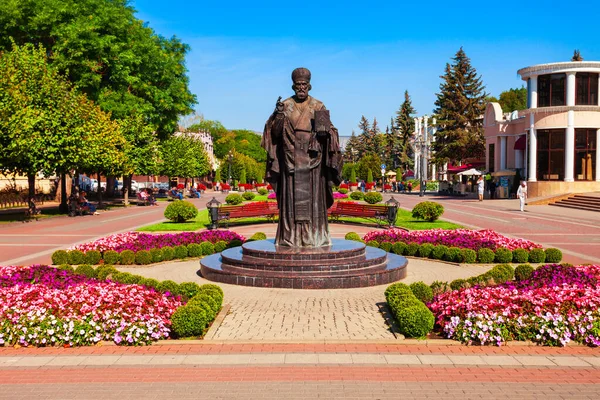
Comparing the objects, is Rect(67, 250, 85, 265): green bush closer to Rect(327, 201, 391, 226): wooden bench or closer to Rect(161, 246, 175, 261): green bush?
Rect(161, 246, 175, 261): green bush

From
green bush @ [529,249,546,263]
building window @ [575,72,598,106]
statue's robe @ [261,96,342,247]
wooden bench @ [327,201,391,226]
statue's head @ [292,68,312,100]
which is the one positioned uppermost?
building window @ [575,72,598,106]

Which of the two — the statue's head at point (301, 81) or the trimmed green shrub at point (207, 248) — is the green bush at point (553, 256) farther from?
the trimmed green shrub at point (207, 248)

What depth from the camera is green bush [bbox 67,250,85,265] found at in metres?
13.7

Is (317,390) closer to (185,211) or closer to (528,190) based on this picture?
(185,211)

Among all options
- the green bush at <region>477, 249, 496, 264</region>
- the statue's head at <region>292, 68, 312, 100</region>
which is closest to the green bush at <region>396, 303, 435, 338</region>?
the statue's head at <region>292, 68, 312, 100</region>

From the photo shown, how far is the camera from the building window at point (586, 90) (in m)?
41.6

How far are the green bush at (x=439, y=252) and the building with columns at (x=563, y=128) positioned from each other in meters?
29.3

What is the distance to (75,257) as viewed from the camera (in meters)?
13.7

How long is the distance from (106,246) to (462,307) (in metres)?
9.89

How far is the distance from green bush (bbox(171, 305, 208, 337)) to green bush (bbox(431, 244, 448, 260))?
8.29 metres

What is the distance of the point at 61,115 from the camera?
2864 cm

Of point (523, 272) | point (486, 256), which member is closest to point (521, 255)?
point (486, 256)

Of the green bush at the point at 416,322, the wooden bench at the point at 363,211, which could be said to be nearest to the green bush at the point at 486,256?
the green bush at the point at 416,322

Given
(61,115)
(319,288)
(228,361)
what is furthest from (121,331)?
(61,115)
